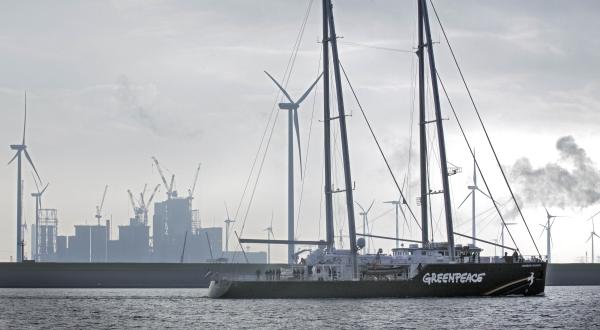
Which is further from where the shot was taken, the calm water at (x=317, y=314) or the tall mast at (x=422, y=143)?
the tall mast at (x=422, y=143)

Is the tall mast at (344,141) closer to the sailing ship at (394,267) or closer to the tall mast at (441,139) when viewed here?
the sailing ship at (394,267)

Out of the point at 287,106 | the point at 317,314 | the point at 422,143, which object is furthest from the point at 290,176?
the point at 317,314

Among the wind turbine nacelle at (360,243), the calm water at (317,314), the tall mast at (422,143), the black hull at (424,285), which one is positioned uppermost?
the tall mast at (422,143)

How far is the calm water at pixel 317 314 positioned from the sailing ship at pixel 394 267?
1209 mm

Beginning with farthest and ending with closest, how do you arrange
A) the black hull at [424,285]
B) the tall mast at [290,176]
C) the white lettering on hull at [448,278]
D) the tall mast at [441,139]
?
the tall mast at [290,176] → the tall mast at [441,139] → the black hull at [424,285] → the white lettering on hull at [448,278]

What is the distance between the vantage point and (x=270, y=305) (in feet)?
344

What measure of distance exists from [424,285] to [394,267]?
3010 mm

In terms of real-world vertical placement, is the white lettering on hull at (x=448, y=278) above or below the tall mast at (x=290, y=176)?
below

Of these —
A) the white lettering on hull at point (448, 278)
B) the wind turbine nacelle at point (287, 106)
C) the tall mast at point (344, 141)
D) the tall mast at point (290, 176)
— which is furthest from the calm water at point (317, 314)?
the wind turbine nacelle at point (287, 106)

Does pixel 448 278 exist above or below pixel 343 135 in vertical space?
below

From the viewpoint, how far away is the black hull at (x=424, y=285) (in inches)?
4161

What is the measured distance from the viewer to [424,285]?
106m

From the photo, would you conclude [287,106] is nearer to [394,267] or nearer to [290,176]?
[290,176]

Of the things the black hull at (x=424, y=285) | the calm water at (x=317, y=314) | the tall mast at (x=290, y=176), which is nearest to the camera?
the calm water at (x=317, y=314)
